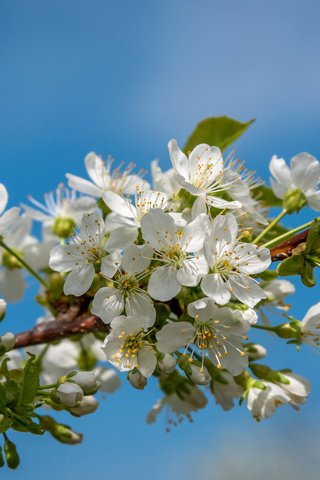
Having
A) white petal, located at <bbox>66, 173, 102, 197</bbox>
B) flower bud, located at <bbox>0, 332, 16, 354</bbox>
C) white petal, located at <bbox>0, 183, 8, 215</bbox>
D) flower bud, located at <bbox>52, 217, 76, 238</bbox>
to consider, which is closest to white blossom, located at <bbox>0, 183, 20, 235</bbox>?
white petal, located at <bbox>0, 183, 8, 215</bbox>

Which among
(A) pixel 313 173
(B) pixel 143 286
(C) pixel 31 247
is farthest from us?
(C) pixel 31 247

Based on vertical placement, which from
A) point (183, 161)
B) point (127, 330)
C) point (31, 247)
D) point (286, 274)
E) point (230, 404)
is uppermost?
point (31, 247)

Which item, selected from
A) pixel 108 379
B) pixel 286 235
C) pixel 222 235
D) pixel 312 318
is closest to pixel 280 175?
pixel 286 235

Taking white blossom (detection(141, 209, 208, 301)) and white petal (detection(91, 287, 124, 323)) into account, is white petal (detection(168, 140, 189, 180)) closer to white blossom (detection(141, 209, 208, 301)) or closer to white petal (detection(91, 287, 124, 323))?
white blossom (detection(141, 209, 208, 301))

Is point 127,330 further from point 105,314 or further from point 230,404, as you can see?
point 230,404

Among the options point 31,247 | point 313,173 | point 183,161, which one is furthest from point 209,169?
point 31,247

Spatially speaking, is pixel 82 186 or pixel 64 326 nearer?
pixel 64 326

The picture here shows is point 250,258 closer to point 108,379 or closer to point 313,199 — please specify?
point 313,199
